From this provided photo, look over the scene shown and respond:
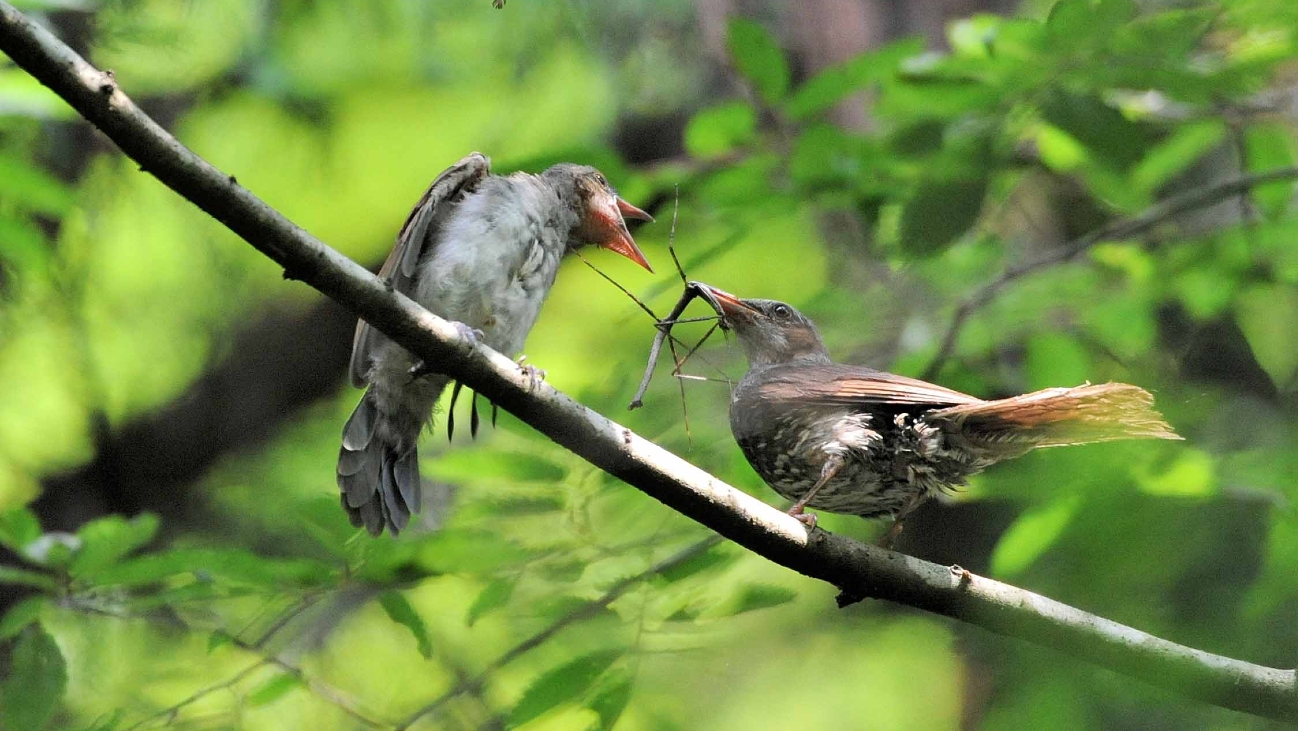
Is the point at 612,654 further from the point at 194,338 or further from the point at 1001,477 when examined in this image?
the point at 194,338

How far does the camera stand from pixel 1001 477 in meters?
4.05

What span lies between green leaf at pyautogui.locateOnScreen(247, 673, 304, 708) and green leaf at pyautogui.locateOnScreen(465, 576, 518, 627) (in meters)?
0.73

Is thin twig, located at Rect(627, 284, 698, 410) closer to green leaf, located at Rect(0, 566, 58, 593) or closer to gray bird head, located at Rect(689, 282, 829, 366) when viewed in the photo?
gray bird head, located at Rect(689, 282, 829, 366)

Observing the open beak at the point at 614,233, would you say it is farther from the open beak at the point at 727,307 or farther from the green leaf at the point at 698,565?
the green leaf at the point at 698,565

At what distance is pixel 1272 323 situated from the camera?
660 centimetres

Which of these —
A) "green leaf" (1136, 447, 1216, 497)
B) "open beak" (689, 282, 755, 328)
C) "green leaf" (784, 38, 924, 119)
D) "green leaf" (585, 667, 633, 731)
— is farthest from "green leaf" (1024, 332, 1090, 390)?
"green leaf" (585, 667, 633, 731)

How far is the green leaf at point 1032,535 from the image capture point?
3.65 m

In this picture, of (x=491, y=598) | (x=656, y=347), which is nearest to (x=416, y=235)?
(x=656, y=347)

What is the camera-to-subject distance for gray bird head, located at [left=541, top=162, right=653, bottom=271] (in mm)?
4688

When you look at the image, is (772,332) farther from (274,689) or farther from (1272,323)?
(1272,323)

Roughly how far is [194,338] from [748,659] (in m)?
3.54

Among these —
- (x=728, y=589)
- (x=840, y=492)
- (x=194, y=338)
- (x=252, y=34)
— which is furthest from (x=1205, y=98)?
(x=194, y=338)

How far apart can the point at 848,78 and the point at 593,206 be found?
1.09 meters

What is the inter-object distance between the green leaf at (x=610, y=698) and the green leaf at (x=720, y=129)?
2.14 meters
